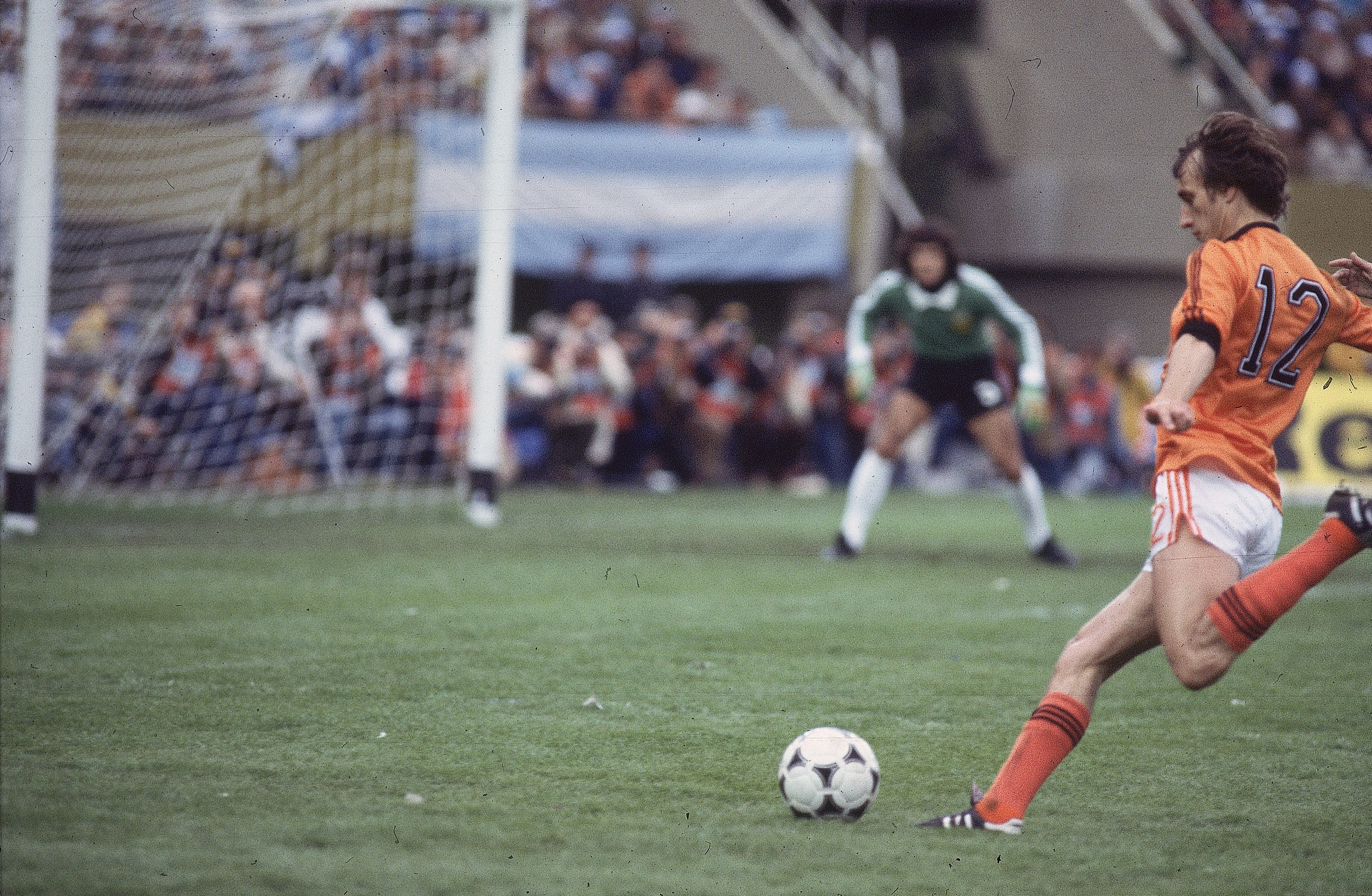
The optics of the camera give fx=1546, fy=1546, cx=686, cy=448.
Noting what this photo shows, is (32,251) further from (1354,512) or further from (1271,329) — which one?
(1354,512)

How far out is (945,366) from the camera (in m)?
9.86

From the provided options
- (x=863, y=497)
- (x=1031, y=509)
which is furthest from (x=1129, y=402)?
(x=863, y=497)

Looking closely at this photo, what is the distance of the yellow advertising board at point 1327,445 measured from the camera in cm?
1667

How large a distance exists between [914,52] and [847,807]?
20525mm

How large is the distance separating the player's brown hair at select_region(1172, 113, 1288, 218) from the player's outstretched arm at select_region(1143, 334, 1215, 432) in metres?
0.47

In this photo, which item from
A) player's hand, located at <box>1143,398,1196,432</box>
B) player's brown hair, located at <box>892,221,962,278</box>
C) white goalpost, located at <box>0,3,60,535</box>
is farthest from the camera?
player's brown hair, located at <box>892,221,962,278</box>

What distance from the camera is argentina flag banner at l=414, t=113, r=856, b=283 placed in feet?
58.5

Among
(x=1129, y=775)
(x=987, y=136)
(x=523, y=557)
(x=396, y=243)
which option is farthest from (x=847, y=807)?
(x=987, y=136)

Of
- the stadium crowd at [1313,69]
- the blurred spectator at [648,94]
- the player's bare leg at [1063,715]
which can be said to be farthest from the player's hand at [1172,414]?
the stadium crowd at [1313,69]

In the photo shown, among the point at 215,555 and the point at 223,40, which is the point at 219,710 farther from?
Result: the point at 223,40

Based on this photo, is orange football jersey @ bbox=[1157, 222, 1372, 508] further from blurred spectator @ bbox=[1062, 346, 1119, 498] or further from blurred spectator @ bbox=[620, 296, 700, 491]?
blurred spectator @ bbox=[1062, 346, 1119, 498]

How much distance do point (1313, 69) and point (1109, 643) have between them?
661 inches

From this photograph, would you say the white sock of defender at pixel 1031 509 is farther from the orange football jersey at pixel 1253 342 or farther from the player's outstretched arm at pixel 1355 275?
the orange football jersey at pixel 1253 342

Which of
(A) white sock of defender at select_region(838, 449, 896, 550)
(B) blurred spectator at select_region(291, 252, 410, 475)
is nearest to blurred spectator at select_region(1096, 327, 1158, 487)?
(B) blurred spectator at select_region(291, 252, 410, 475)
